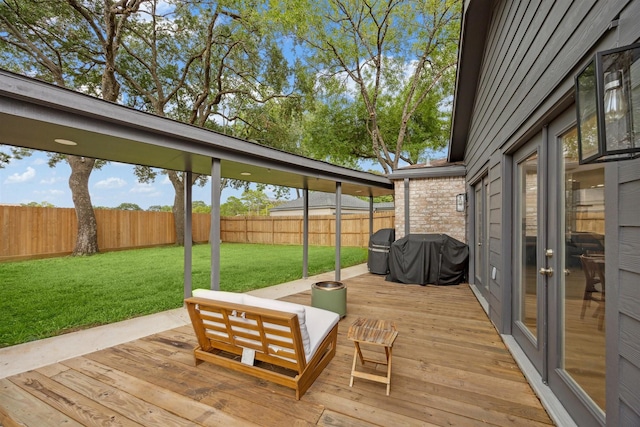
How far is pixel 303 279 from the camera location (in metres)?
6.86

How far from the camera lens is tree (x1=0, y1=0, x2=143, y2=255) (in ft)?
32.4

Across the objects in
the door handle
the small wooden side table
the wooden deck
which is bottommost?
the wooden deck

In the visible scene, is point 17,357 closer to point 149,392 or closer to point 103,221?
point 149,392

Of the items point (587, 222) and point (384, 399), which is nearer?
point (587, 222)

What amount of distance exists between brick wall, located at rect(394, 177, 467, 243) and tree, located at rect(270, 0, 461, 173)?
681cm

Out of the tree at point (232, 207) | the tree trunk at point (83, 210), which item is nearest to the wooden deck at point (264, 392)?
the tree trunk at point (83, 210)

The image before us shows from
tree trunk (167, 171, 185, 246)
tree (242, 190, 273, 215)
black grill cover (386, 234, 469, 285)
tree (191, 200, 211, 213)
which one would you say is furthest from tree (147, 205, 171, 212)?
black grill cover (386, 234, 469, 285)

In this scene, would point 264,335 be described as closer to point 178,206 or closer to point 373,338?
point 373,338

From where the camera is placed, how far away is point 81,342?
327 cm

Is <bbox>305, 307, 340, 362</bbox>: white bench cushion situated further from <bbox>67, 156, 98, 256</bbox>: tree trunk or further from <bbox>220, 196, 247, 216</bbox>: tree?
<bbox>220, 196, 247, 216</bbox>: tree

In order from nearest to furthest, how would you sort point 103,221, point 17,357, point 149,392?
point 149,392 < point 17,357 < point 103,221

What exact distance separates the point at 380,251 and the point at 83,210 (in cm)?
1118

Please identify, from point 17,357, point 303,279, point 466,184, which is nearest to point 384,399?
point 17,357

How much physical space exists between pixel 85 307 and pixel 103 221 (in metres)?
8.86
